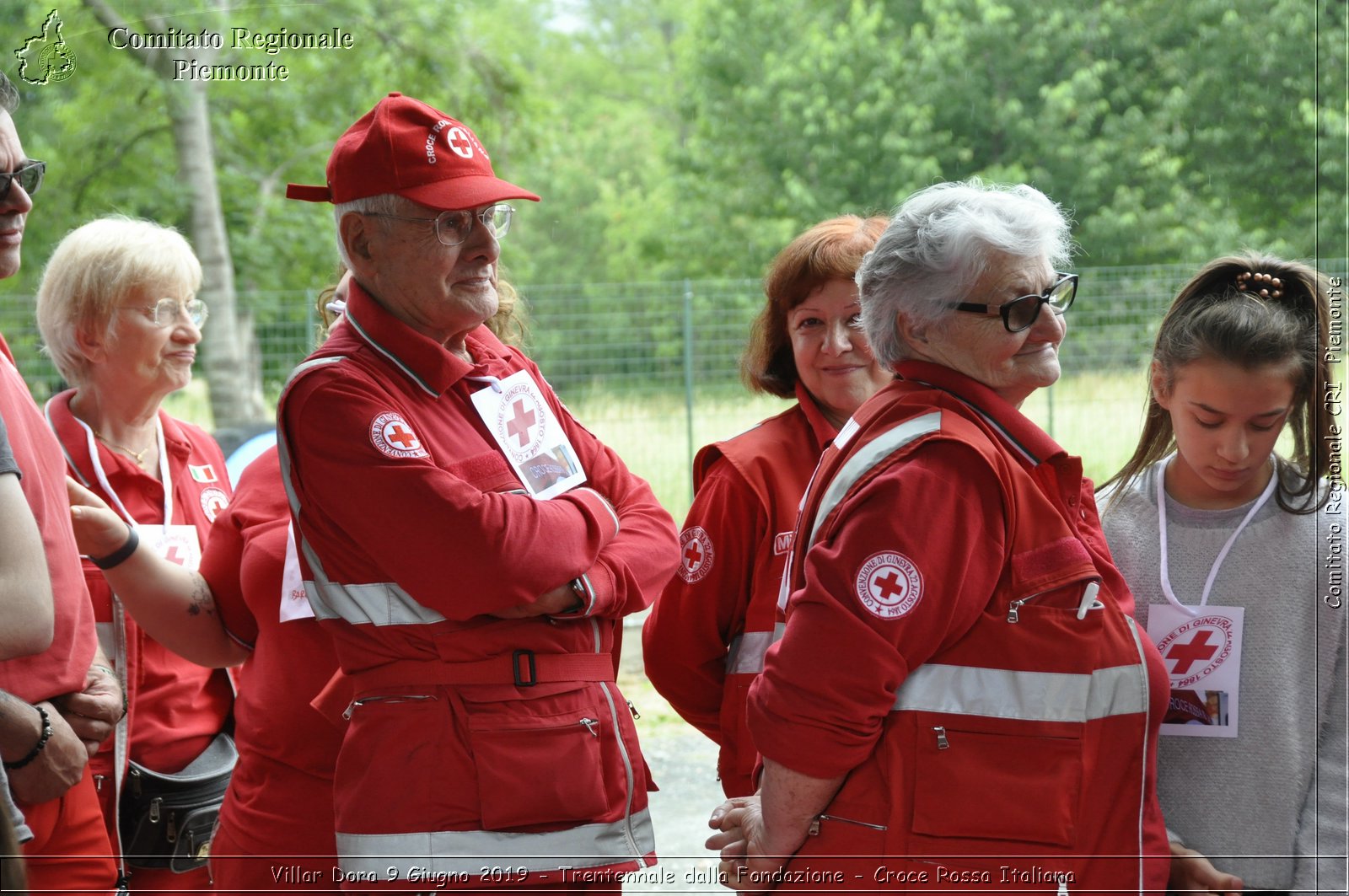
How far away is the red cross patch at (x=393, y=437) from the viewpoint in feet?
7.07

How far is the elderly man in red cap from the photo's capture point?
215 cm

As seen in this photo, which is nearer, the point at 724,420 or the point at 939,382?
the point at 939,382

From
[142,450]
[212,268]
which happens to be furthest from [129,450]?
[212,268]

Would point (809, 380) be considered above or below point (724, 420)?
above

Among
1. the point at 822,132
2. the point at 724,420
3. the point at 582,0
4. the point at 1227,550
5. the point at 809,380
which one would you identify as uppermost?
the point at 582,0

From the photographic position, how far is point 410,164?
2.30 metres

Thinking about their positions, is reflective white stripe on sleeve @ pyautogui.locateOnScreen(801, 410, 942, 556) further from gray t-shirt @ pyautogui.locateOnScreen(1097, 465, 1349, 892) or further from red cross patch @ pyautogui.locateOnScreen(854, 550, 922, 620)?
gray t-shirt @ pyautogui.locateOnScreen(1097, 465, 1349, 892)

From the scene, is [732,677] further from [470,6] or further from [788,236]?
[788,236]

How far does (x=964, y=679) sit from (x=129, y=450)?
2147 millimetres

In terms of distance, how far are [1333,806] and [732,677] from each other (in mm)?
1131

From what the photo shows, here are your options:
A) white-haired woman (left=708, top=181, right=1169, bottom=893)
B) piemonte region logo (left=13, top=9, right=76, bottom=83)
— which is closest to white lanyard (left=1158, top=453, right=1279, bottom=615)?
white-haired woman (left=708, top=181, right=1169, bottom=893)

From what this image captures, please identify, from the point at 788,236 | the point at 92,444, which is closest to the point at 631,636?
the point at 92,444

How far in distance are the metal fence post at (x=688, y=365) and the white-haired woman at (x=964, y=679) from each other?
8026 millimetres

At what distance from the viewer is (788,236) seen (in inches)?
846
